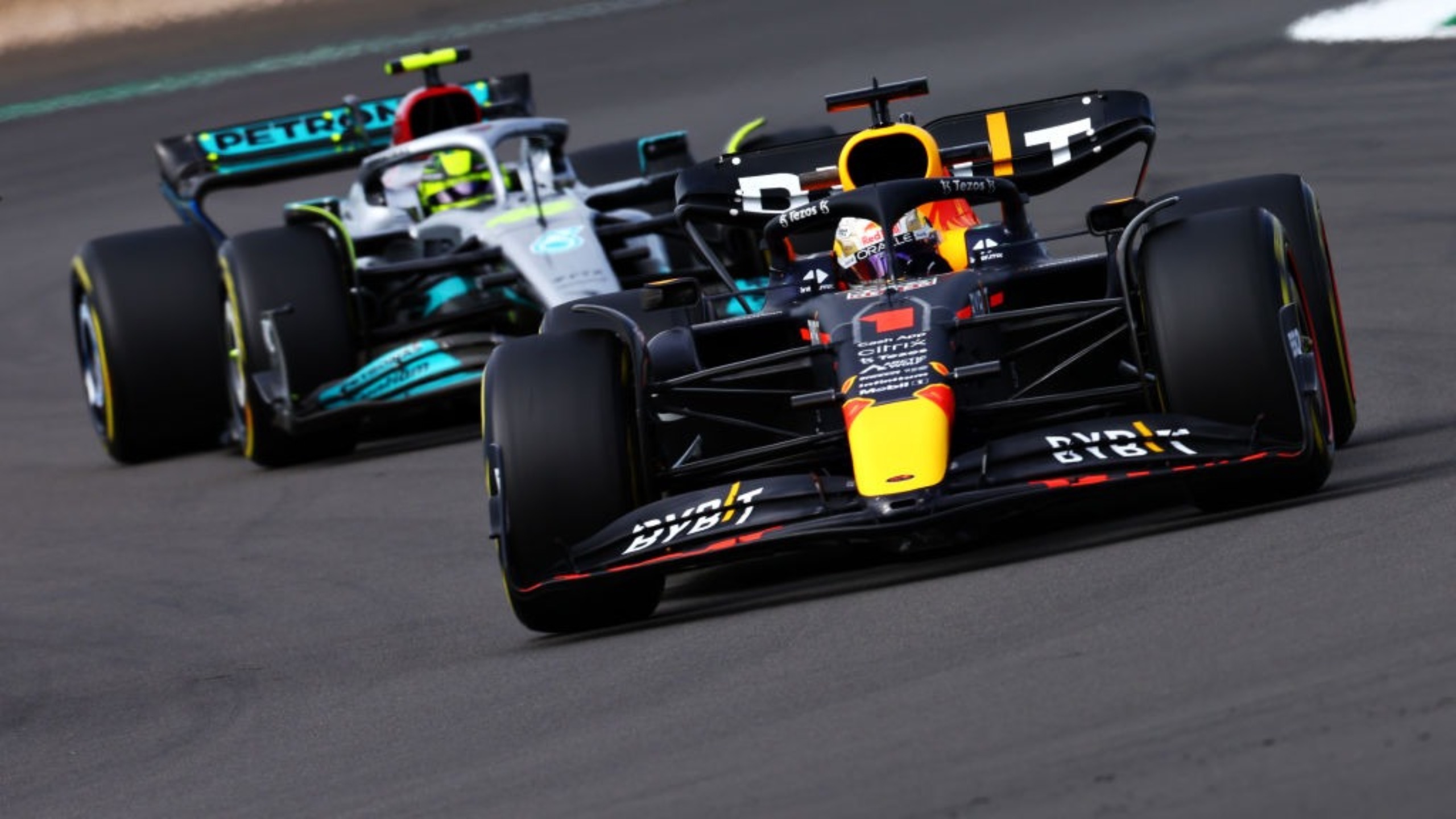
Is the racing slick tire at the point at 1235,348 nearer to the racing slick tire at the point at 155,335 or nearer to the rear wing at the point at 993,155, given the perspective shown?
the rear wing at the point at 993,155

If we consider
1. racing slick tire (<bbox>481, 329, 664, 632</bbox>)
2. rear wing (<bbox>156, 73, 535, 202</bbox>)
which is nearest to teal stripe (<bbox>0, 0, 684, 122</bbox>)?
rear wing (<bbox>156, 73, 535, 202</bbox>)

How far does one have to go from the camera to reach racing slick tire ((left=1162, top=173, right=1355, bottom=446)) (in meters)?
9.12

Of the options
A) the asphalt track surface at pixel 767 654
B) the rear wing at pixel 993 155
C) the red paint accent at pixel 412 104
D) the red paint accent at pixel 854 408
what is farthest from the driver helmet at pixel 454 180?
the red paint accent at pixel 854 408

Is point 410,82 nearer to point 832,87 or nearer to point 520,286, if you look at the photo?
point 832,87

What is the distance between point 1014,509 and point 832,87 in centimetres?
1826

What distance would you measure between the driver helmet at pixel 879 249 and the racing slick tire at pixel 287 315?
4736 millimetres

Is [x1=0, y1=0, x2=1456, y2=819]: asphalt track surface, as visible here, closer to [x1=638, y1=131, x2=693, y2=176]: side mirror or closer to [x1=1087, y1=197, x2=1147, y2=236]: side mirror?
[x1=1087, y1=197, x2=1147, y2=236]: side mirror

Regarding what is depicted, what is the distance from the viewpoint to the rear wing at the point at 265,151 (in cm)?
1688

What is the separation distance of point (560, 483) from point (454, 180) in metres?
7.97

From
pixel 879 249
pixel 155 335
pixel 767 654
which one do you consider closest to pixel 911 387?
pixel 767 654

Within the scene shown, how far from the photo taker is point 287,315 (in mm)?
13805

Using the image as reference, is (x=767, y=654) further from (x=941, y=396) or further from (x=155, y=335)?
(x=155, y=335)

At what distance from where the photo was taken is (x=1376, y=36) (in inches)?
922

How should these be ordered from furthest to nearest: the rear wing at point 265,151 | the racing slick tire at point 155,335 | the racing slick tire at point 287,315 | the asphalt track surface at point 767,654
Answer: the rear wing at point 265,151, the racing slick tire at point 155,335, the racing slick tire at point 287,315, the asphalt track surface at point 767,654
